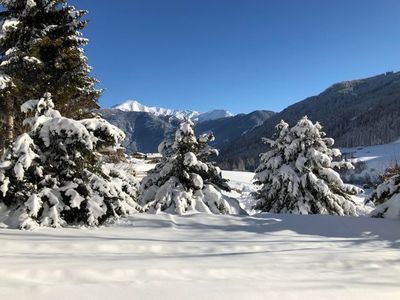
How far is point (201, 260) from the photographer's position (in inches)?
226

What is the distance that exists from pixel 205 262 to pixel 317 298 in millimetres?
1702

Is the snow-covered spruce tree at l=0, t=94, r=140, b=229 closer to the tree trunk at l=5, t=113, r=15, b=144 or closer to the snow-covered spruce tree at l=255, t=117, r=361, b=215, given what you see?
the tree trunk at l=5, t=113, r=15, b=144

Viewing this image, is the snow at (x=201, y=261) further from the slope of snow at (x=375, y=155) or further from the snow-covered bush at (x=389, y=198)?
the slope of snow at (x=375, y=155)

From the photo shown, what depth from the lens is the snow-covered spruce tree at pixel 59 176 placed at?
25.1 feet

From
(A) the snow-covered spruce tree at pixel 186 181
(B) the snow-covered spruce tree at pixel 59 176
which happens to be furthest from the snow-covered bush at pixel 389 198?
(B) the snow-covered spruce tree at pixel 59 176

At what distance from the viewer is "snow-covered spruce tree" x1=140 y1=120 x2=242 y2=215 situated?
519 inches

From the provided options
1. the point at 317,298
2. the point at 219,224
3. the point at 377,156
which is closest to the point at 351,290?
the point at 317,298

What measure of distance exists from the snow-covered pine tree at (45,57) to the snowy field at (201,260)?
6.94 m

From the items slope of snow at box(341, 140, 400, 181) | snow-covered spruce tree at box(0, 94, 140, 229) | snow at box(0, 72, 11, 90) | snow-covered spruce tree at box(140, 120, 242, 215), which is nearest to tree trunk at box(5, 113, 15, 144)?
snow at box(0, 72, 11, 90)

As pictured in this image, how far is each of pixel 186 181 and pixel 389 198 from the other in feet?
21.6

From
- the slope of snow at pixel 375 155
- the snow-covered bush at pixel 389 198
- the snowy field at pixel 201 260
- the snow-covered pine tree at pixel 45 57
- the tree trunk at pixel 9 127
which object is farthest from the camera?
the slope of snow at pixel 375 155

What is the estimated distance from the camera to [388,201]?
404 inches

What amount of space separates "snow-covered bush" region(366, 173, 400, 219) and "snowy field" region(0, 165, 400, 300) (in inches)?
35.1

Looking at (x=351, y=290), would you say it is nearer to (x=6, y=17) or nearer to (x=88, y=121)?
(x=88, y=121)
